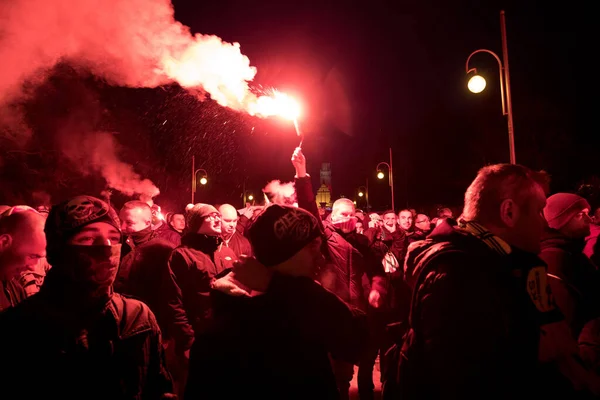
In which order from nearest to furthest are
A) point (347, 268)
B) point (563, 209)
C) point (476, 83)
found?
point (563, 209)
point (347, 268)
point (476, 83)

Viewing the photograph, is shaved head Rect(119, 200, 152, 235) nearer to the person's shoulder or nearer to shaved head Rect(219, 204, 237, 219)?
shaved head Rect(219, 204, 237, 219)

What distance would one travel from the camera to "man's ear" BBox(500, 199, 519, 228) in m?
2.73

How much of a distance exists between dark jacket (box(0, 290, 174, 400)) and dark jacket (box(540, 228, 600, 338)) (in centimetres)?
319

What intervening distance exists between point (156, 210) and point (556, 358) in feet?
33.2

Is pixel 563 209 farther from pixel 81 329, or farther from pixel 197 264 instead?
pixel 81 329

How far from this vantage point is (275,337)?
2246 mm

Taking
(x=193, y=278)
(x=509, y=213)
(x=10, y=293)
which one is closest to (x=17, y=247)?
(x=10, y=293)

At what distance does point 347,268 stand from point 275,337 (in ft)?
11.4

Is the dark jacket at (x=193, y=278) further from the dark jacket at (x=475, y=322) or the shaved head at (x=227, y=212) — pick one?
the dark jacket at (x=475, y=322)

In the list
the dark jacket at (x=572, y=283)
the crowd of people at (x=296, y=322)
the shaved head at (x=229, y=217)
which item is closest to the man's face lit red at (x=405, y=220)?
the shaved head at (x=229, y=217)

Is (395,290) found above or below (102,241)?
below

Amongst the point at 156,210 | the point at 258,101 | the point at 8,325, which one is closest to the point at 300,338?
the point at 8,325

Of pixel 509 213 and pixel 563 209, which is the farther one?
pixel 563 209

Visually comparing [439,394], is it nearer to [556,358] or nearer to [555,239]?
[556,358]
